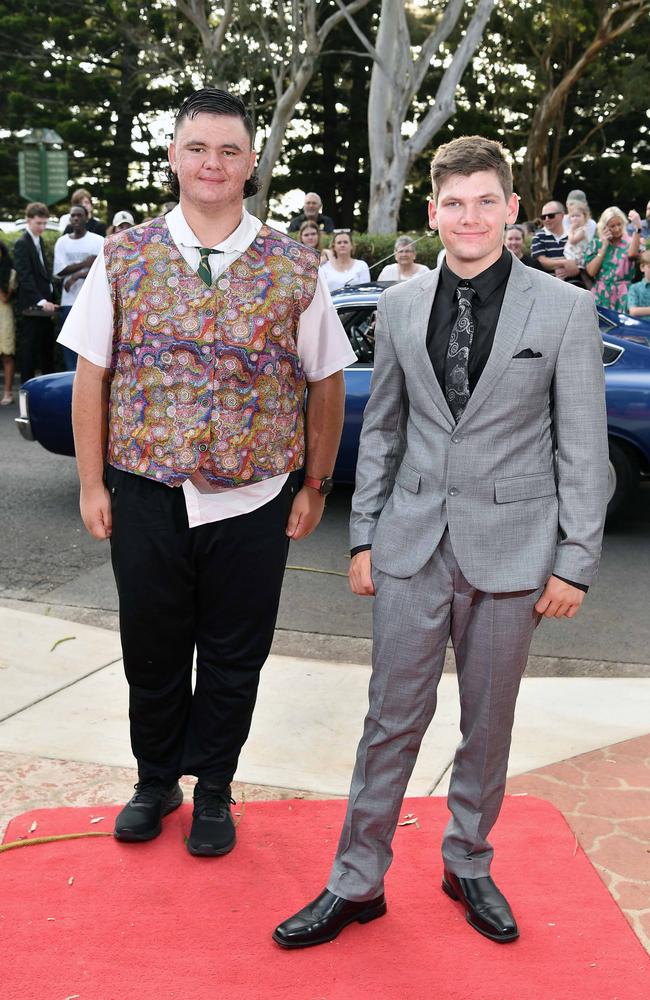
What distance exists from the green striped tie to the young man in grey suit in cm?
54

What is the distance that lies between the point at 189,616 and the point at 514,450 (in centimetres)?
116

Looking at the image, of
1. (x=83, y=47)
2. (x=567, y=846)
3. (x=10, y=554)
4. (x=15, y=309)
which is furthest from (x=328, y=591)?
(x=83, y=47)

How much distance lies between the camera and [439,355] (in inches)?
109

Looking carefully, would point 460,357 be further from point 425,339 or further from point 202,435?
point 202,435

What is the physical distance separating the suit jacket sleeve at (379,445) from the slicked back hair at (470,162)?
346mm

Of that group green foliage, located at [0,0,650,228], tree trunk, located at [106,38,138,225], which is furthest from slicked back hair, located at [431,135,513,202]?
tree trunk, located at [106,38,138,225]

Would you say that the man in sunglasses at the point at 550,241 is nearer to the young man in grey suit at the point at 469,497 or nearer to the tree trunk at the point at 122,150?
the young man in grey suit at the point at 469,497

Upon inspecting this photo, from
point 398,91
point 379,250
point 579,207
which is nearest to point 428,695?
point 579,207

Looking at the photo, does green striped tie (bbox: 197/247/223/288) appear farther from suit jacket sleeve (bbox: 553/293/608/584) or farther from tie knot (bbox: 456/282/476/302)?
suit jacket sleeve (bbox: 553/293/608/584)

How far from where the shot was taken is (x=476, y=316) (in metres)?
2.75

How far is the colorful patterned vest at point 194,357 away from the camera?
9.95 ft

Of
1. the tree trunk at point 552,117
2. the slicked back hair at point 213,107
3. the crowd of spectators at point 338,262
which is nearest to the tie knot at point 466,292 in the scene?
the slicked back hair at point 213,107

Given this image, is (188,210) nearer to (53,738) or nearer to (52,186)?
(53,738)

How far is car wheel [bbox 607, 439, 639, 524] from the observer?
23.9 feet
